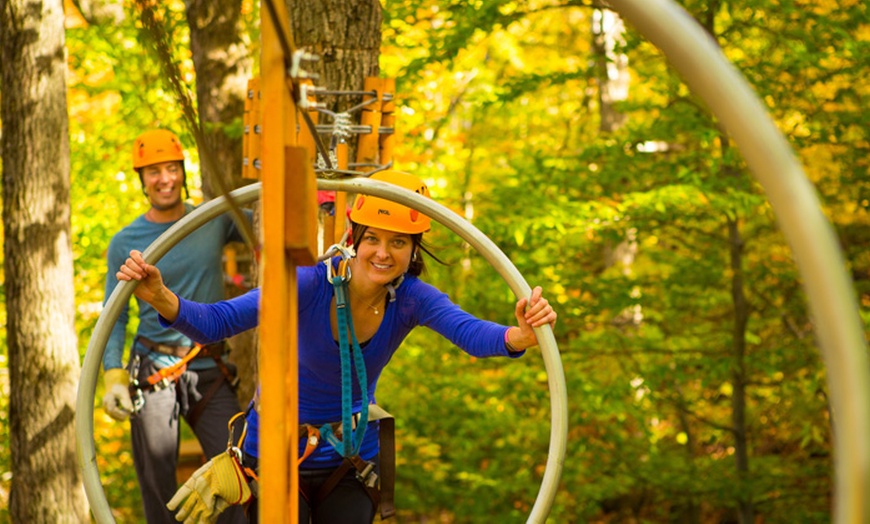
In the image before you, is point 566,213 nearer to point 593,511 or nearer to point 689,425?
point 593,511

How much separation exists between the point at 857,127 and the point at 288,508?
6.25m

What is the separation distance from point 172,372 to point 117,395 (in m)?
0.26

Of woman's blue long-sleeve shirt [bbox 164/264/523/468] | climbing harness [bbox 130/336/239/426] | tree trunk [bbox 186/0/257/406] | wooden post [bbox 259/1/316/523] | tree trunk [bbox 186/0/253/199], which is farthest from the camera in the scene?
tree trunk [bbox 186/0/253/199]

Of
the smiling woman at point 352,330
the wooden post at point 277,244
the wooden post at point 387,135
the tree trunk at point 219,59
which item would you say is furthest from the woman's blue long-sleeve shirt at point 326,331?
the tree trunk at point 219,59

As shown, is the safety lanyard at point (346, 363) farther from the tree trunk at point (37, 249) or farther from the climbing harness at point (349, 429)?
the tree trunk at point (37, 249)

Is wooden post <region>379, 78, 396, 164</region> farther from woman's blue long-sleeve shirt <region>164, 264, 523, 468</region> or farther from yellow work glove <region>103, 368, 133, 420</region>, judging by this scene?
woman's blue long-sleeve shirt <region>164, 264, 523, 468</region>

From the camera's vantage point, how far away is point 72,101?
44.8 ft

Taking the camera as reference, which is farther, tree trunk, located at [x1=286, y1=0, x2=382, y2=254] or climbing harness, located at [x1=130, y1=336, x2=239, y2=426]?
tree trunk, located at [x1=286, y1=0, x2=382, y2=254]

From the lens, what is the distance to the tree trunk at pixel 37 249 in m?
7.55

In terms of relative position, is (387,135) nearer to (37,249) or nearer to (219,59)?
(37,249)

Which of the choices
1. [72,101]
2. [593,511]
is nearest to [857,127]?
[593,511]

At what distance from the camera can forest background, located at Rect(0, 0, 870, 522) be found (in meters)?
7.91

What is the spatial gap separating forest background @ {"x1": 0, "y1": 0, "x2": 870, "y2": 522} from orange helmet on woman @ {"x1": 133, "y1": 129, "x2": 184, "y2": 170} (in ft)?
6.36

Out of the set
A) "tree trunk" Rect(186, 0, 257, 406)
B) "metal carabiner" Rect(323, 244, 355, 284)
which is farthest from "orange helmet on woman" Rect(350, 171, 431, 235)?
"tree trunk" Rect(186, 0, 257, 406)
